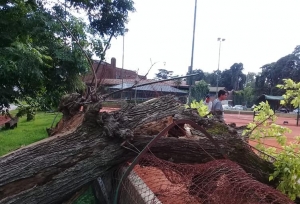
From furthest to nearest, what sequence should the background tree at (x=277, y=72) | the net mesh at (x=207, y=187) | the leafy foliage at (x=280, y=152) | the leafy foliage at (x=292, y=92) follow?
the background tree at (x=277, y=72) → the leafy foliage at (x=292, y=92) → the leafy foliage at (x=280, y=152) → the net mesh at (x=207, y=187)

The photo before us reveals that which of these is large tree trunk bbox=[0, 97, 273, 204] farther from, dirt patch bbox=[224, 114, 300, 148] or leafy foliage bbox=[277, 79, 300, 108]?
dirt patch bbox=[224, 114, 300, 148]

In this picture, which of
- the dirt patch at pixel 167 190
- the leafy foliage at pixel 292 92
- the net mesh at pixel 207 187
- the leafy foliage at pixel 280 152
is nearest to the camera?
the net mesh at pixel 207 187

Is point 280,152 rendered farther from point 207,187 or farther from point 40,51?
point 40,51

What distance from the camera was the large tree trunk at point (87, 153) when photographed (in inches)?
98.0

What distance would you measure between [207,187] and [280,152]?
175 cm

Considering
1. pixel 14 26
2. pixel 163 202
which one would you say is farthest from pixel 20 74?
pixel 163 202

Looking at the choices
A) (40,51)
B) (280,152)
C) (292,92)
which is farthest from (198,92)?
(280,152)

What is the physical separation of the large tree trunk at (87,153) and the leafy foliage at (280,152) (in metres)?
0.84

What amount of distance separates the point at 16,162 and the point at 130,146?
958 millimetres

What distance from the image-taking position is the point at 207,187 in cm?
238

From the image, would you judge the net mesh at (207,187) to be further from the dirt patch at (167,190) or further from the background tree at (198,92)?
the background tree at (198,92)

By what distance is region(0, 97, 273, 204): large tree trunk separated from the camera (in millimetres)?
2488

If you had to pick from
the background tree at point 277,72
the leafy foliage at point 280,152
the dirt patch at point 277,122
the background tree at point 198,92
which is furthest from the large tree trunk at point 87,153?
the background tree at point 277,72

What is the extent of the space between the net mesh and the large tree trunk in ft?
0.98
